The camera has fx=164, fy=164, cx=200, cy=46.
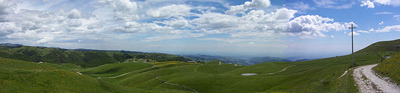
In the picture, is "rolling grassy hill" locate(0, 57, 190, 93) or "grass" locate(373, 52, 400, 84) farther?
"grass" locate(373, 52, 400, 84)

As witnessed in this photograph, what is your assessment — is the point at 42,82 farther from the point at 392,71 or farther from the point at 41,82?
the point at 392,71

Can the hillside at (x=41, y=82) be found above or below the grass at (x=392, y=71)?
below

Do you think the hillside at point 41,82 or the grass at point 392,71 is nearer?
the hillside at point 41,82

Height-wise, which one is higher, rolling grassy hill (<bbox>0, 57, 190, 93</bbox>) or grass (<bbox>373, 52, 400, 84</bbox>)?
grass (<bbox>373, 52, 400, 84</bbox>)

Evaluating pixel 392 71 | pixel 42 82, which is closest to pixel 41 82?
pixel 42 82

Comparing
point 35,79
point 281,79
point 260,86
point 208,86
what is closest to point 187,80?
point 208,86

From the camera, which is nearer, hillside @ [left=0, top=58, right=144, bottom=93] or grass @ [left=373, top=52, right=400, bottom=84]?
hillside @ [left=0, top=58, right=144, bottom=93]

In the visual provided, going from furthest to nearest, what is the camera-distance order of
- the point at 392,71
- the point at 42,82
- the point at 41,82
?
the point at 392,71, the point at 42,82, the point at 41,82

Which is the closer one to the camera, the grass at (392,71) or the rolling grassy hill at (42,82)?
the rolling grassy hill at (42,82)

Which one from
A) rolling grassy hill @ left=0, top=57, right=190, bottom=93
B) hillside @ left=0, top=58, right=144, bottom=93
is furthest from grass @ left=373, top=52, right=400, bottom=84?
hillside @ left=0, top=58, right=144, bottom=93

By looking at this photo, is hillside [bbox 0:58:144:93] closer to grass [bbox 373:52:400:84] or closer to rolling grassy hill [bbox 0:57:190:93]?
rolling grassy hill [bbox 0:57:190:93]

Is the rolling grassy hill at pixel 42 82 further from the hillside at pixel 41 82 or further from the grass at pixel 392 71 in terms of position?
the grass at pixel 392 71

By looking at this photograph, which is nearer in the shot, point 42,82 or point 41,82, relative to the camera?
point 41,82

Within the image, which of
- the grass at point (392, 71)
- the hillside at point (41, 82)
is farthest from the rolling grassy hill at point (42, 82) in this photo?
the grass at point (392, 71)
